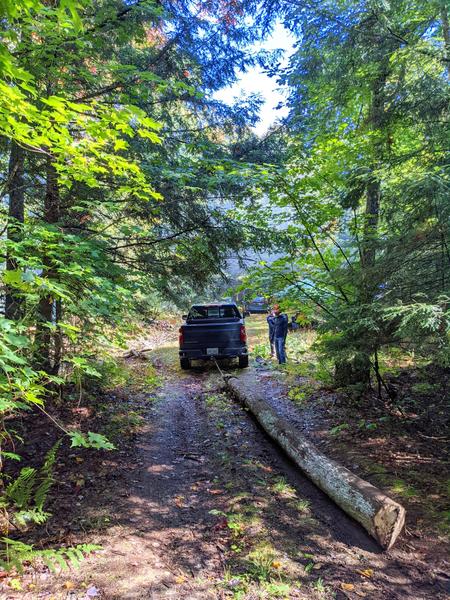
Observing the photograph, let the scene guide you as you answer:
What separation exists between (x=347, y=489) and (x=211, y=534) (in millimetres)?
1534

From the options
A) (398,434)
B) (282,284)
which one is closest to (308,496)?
(398,434)

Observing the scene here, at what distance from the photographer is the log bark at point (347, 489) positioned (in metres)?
3.24

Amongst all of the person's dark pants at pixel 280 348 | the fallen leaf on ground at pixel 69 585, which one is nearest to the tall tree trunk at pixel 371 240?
the person's dark pants at pixel 280 348

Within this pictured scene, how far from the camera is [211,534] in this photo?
3357mm

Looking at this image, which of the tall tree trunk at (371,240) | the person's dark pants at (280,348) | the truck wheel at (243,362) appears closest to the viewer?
the tall tree trunk at (371,240)

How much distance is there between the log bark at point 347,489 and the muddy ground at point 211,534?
0.12m

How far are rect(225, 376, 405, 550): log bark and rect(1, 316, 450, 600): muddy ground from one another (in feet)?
0.41

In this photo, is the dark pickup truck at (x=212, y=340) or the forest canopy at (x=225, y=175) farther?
the dark pickup truck at (x=212, y=340)

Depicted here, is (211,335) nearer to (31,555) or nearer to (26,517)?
(26,517)

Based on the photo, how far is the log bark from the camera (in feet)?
10.6

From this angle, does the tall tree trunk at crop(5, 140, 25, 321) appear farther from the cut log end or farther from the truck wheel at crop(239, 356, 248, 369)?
the truck wheel at crop(239, 356, 248, 369)

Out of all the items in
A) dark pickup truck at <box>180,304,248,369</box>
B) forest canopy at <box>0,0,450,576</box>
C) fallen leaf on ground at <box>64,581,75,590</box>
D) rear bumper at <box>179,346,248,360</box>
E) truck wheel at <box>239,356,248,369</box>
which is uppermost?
forest canopy at <box>0,0,450,576</box>

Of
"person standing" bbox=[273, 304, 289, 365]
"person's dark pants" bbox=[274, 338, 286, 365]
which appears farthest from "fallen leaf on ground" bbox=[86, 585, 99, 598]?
"person's dark pants" bbox=[274, 338, 286, 365]

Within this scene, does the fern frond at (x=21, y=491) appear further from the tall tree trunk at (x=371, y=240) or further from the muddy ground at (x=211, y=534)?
the tall tree trunk at (x=371, y=240)
